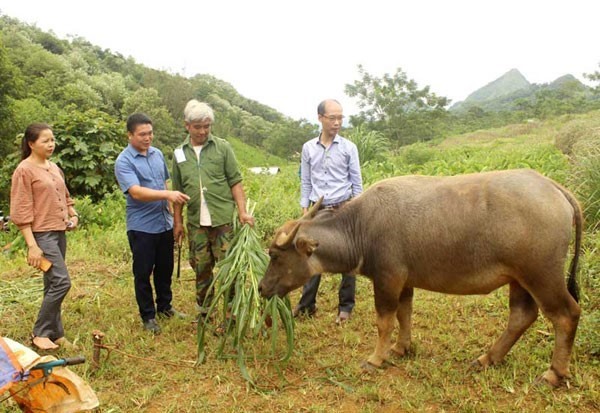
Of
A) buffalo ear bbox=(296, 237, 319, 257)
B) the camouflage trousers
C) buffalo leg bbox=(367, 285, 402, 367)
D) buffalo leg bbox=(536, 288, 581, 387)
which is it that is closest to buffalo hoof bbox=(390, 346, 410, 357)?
buffalo leg bbox=(367, 285, 402, 367)

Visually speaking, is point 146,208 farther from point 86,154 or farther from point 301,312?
point 86,154

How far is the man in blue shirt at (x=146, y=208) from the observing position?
3959 mm

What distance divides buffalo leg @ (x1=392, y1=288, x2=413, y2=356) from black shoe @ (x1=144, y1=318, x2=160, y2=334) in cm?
214

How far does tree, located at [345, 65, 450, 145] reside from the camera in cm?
2314

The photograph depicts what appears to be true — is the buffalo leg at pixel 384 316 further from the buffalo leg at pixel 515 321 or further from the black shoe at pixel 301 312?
the black shoe at pixel 301 312

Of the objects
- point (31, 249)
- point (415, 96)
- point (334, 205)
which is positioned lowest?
point (31, 249)

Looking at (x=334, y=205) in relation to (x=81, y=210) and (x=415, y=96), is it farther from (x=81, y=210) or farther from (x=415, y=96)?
(x=415, y=96)

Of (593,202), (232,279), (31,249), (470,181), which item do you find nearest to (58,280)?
(31,249)

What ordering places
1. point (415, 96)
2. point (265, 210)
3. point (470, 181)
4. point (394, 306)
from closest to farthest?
point (470, 181)
point (394, 306)
point (265, 210)
point (415, 96)

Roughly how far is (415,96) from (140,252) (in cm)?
2127

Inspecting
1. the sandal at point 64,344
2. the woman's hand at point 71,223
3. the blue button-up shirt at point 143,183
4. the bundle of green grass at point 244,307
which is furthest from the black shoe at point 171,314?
the woman's hand at point 71,223

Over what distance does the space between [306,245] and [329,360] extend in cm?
105

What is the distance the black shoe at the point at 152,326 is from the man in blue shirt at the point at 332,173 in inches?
57.8

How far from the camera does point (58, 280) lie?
12.5ft
